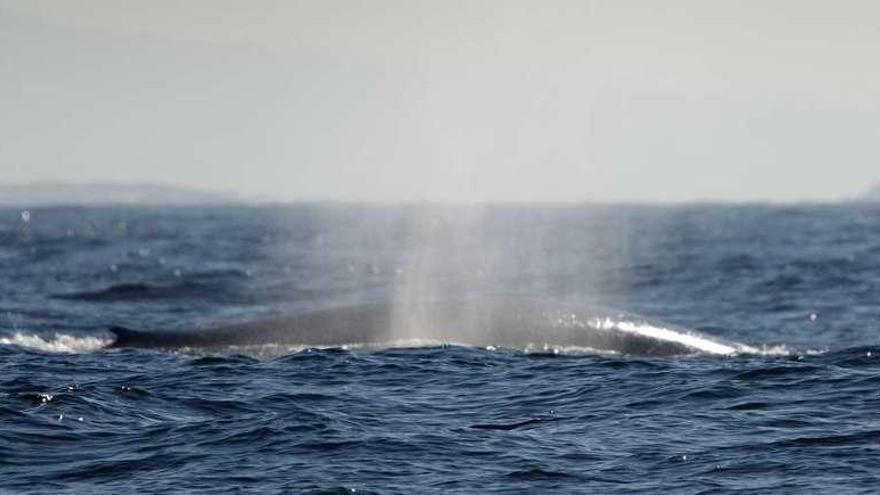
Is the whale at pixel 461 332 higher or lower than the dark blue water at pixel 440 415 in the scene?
higher

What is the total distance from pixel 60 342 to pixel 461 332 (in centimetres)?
694

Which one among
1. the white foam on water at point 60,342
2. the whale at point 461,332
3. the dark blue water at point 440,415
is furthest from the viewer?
the white foam on water at point 60,342

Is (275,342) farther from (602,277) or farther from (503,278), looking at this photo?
(503,278)

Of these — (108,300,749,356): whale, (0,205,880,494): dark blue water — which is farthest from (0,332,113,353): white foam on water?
(108,300,749,356): whale

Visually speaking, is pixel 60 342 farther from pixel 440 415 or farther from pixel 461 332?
pixel 440 415

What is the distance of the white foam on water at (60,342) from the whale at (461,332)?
821mm

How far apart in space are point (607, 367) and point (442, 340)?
3.81 meters

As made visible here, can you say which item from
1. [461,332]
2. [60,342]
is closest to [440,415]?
[461,332]

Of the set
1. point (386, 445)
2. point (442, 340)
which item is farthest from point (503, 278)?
point (386, 445)

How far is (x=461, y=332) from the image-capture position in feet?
80.5

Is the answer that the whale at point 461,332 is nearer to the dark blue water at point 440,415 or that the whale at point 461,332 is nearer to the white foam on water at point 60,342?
the dark blue water at point 440,415

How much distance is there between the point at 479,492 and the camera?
13844mm

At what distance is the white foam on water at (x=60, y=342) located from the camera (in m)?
25.2

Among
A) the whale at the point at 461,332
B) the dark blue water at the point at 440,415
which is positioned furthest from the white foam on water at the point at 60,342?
the whale at the point at 461,332
